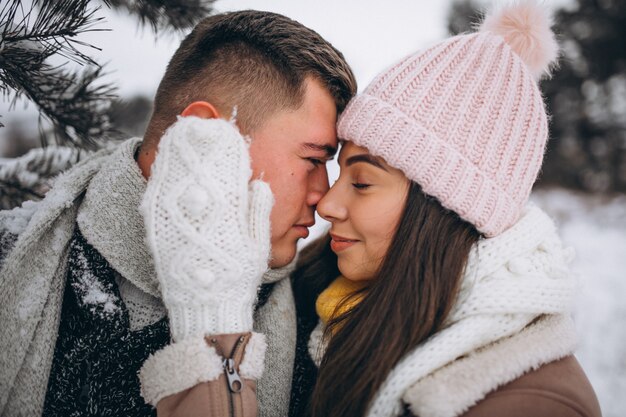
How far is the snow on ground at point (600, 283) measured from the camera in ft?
11.4

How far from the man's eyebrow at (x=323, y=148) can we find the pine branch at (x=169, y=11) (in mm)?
774

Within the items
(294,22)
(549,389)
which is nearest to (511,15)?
(294,22)

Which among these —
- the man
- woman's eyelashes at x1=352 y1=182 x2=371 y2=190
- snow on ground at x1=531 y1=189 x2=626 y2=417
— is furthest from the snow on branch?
snow on ground at x1=531 y1=189 x2=626 y2=417

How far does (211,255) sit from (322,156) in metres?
0.70

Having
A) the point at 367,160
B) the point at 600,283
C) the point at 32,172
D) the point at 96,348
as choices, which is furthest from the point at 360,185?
the point at 600,283

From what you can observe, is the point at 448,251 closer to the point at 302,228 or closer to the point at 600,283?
the point at 302,228

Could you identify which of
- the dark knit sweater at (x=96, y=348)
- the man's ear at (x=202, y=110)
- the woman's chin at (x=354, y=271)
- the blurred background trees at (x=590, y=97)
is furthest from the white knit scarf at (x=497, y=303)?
the blurred background trees at (x=590, y=97)

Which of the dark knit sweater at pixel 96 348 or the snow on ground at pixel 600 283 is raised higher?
the dark knit sweater at pixel 96 348

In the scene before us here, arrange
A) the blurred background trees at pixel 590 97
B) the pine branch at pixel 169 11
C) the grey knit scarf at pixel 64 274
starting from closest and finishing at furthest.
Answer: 1. the grey knit scarf at pixel 64 274
2. the pine branch at pixel 169 11
3. the blurred background trees at pixel 590 97

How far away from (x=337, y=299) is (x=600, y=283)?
3.92m

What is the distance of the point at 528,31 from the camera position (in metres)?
1.80

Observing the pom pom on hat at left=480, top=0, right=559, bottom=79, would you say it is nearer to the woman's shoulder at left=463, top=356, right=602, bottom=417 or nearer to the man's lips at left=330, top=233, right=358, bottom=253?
the man's lips at left=330, top=233, right=358, bottom=253

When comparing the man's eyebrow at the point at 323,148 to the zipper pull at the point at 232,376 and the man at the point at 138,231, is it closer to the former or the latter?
the man at the point at 138,231

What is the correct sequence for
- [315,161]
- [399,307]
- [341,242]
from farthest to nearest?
1. [315,161]
2. [341,242]
3. [399,307]
